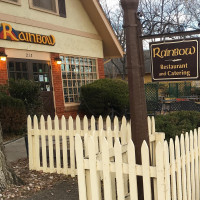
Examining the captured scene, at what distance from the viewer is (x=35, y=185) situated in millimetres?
4734

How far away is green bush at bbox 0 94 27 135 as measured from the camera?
864 cm

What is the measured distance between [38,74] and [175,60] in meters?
8.93

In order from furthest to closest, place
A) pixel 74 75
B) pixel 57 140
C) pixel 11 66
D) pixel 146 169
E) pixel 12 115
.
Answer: pixel 74 75
pixel 11 66
pixel 12 115
pixel 57 140
pixel 146 169

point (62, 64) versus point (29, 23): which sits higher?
point (29, 23)

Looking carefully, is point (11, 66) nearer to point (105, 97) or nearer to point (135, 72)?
point (105, 97)

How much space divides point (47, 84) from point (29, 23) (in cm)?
261

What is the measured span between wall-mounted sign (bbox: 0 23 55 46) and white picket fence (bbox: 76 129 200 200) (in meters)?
7.75

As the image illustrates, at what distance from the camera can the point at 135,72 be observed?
3.30 metres

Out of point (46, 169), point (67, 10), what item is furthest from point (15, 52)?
point (46, 169)

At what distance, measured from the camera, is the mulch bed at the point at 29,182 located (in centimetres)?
428

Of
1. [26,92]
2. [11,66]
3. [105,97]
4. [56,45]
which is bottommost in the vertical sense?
[105,97]

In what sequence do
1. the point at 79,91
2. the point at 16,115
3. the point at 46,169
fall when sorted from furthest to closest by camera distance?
1. the point at 79,91
2. the point at 16,115
3. the point at 46,169

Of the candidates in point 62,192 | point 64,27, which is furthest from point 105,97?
point 62,192

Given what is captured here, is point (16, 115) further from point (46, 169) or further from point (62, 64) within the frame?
point (62, 64)
